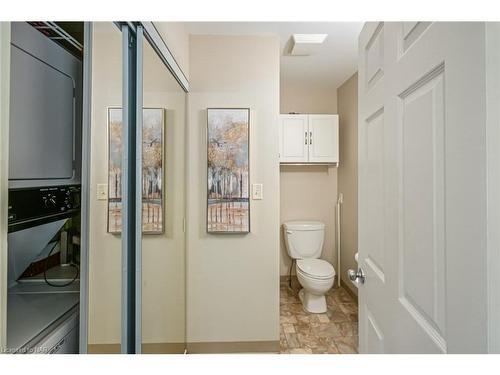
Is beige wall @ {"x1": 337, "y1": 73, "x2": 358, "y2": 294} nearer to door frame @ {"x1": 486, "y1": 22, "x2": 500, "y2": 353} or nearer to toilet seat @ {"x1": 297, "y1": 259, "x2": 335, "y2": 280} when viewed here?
toilet seat @ {"x1": 297, "y1": 259, "x2": 335, "y2": 280}

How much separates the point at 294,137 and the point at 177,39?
70.1 inches

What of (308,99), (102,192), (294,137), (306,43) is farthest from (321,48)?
(102,192)

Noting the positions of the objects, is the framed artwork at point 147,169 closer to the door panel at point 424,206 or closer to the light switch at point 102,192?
the light switch at point 102,192

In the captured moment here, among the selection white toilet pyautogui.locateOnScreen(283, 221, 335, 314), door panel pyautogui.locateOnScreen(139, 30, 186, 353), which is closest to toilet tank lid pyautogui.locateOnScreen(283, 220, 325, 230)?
white toilet pyautogui.locateOnScreen(283, 221, 335, 314)

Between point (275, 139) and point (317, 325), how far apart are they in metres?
1.72

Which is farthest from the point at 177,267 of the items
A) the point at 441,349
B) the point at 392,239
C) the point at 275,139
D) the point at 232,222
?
the point at 441,349

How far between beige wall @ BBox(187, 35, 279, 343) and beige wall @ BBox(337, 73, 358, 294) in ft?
4.23

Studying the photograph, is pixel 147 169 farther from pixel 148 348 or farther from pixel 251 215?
pixel 251 215

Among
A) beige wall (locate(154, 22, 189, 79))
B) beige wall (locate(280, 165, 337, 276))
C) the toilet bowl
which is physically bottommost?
the toilet bowl

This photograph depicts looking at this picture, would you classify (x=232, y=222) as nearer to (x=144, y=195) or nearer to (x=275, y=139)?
(x=275, y=139)

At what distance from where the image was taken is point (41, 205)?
582 mm

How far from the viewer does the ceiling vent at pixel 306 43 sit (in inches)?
84.3

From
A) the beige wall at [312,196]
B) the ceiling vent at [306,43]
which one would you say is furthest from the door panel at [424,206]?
the beige wall at [312,196]

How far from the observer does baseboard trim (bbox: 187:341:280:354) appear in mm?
2078
